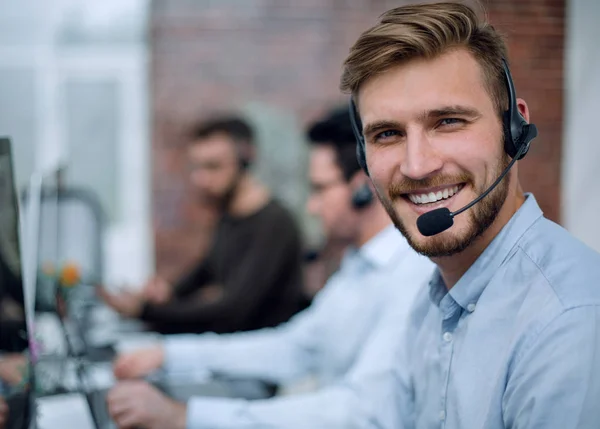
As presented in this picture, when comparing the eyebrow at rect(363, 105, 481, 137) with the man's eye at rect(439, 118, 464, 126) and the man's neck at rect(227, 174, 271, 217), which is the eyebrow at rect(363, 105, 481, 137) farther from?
the man's neck at rect(227, 174, 271, 217)

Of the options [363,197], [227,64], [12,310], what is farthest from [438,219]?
[227,64]

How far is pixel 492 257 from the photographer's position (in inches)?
37.1

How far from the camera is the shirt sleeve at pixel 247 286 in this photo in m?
2.64

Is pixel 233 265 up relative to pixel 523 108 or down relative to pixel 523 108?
down

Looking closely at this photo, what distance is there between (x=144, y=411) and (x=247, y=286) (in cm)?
135

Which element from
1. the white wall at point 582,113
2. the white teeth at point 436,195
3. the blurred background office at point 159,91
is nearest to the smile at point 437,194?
the white teeth at point 436,195

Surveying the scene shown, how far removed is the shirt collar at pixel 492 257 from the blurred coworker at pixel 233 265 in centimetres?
174

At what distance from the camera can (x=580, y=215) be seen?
2215 mm

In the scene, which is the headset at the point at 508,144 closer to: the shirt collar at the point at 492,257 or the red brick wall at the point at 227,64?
the shirt collar at the point at 492,257

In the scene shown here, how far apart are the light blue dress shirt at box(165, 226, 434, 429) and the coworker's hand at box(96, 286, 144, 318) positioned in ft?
2.74

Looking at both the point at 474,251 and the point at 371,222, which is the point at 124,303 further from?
the point at 474,251

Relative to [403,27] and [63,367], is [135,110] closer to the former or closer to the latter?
[63,367]

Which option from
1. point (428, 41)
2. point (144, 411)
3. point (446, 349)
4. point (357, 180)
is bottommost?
point (144, 411)

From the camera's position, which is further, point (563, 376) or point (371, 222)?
point (371, 222)
